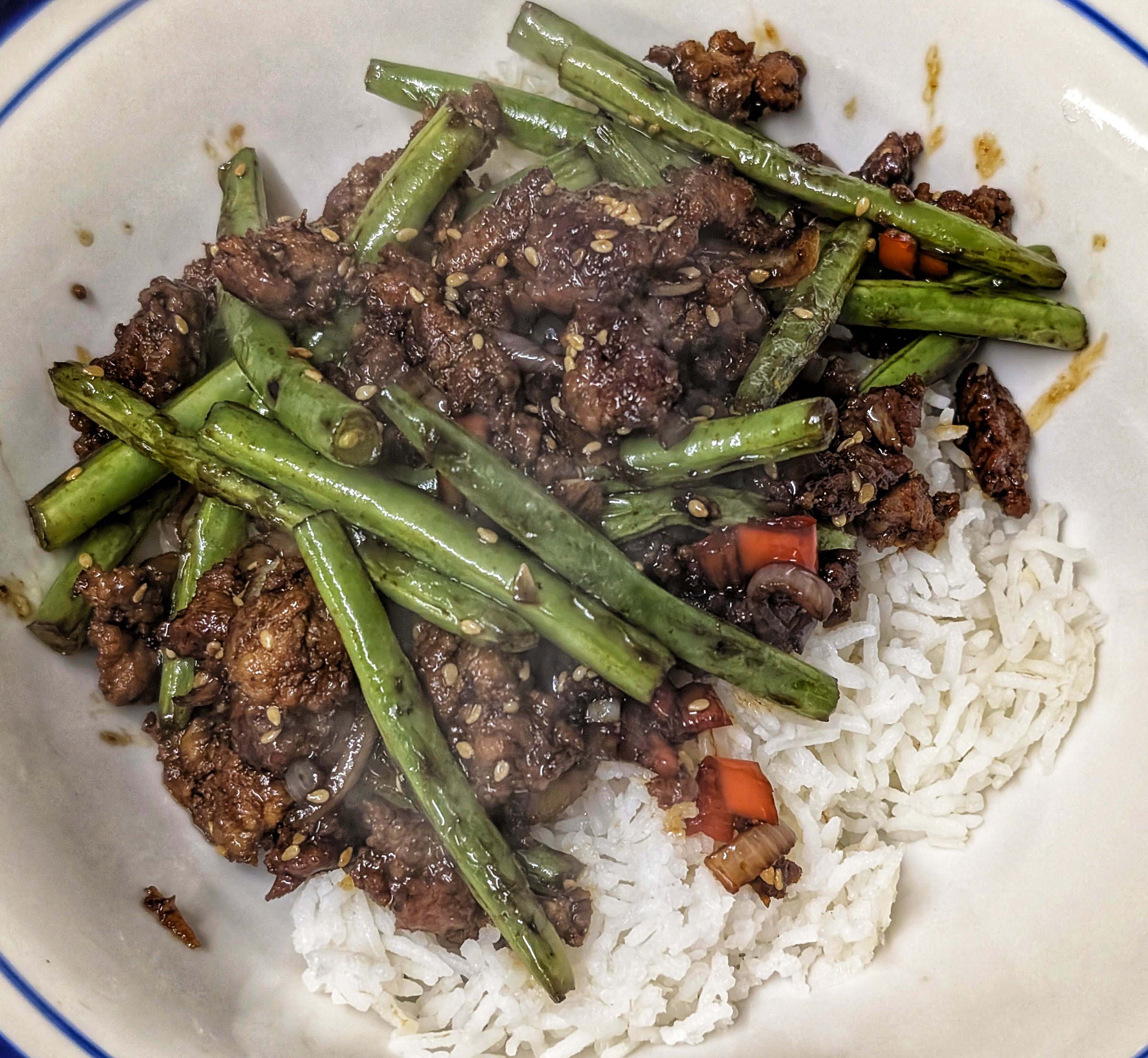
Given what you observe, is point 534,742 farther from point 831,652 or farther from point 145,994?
point 145,994

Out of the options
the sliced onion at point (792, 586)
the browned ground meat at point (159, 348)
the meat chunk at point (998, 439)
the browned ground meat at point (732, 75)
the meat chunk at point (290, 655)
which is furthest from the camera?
the meat chunk at point (998, 439)

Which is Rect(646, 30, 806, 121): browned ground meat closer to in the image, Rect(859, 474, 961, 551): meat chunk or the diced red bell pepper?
the diced red bell pepper

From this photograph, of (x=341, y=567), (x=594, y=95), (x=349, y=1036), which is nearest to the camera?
(x=341, y=567)

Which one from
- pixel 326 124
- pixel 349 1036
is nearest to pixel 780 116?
pixel 326 124

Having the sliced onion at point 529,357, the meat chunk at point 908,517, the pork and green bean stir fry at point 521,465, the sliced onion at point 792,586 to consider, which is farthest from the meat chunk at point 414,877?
the meat chunk at point 908,517

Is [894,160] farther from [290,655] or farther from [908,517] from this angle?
[290,655]

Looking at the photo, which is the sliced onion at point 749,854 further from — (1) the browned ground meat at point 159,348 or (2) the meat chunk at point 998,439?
(1) the browned ground meat at point 159,348
